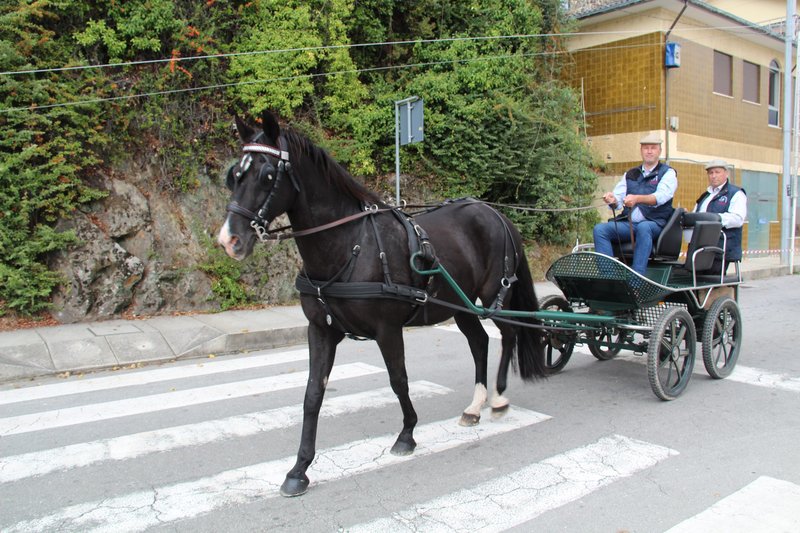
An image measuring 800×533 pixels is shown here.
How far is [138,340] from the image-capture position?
7.69 metres

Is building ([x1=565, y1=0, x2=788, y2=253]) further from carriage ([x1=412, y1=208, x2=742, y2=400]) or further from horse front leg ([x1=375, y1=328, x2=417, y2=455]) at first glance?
horse front leg ([x1=375, y1=328, x2=417, y2=455])

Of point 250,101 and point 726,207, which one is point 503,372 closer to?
point 726,207

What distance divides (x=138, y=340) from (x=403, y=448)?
509 cm

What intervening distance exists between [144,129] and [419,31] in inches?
258

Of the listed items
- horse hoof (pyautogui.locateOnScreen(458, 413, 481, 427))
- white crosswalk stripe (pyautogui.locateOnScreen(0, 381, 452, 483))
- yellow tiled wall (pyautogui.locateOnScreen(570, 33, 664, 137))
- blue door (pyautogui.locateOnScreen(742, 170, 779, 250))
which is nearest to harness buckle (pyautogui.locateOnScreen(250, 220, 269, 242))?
white crosswalk stripe (pyautogui.locateOnScreen(0, 381, 452, 483))

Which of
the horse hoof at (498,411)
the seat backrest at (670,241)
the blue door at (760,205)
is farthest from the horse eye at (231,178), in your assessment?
the blue door at (760,205)

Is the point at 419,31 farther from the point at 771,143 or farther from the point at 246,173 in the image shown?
the point at 771,143

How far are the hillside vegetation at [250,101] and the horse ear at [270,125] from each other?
665cm

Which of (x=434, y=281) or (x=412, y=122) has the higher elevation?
(x=412, y=122)

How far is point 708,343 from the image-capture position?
5496 millimetres

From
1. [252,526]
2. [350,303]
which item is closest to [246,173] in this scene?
[350,303]

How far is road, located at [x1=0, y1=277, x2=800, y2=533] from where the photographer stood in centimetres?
319

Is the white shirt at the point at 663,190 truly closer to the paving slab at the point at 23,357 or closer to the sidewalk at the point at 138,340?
the sidewalk at the point at 138,340

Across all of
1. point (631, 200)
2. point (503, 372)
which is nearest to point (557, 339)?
point (503, 372)
